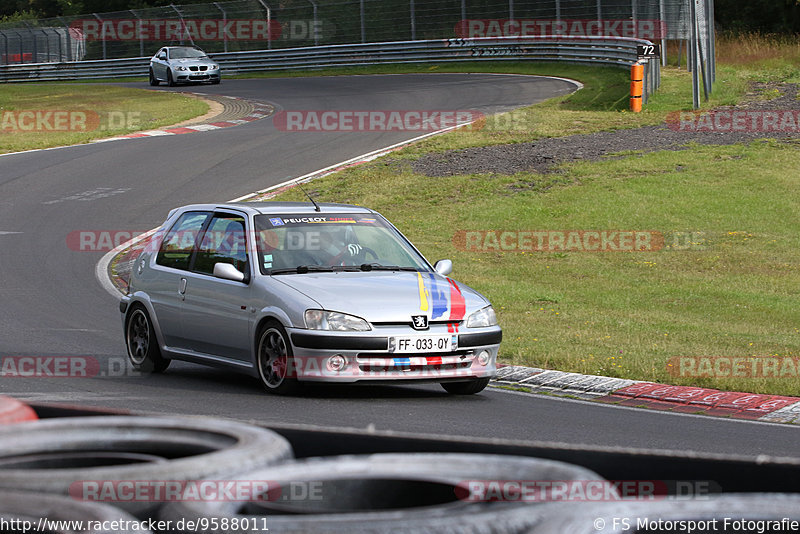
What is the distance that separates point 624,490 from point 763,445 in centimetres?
466

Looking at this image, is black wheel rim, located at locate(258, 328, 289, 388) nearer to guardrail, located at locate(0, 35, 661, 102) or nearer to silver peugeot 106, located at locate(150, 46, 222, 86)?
guardrail, located at locate(0, 35, 661, 102)

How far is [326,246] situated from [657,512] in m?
7.03

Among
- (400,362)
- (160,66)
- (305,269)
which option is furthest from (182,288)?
(160,66)

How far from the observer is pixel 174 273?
34.2 ft

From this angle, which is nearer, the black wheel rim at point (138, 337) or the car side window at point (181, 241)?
the car side window at point (181, 241)

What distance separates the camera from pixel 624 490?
3559 millimetres

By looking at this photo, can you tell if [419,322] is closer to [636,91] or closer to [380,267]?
[380,267]

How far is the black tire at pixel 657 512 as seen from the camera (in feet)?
10.1

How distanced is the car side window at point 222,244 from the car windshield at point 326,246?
7.0 inches

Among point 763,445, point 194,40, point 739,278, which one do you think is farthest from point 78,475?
point 194,40

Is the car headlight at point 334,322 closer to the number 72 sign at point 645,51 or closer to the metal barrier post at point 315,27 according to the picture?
the number 72 sign at point 645,51

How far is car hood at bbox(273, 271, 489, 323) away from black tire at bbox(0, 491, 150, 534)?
5591mm

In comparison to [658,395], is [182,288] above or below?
above

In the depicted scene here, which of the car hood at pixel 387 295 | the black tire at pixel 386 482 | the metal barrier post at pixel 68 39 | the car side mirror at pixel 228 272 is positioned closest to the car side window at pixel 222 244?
the car side mirror at pixel 228 272
